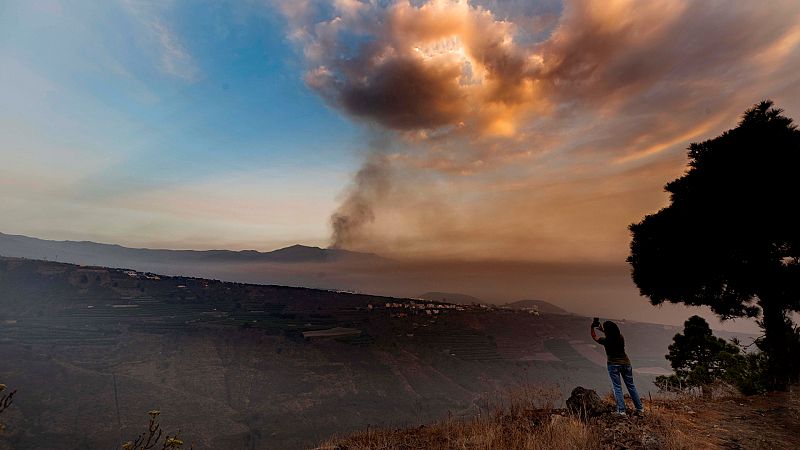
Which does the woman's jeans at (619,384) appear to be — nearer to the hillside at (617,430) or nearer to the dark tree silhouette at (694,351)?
the hillside at (617,430)

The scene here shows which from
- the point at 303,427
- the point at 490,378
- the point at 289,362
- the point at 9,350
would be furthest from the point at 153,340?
the point at 490,378

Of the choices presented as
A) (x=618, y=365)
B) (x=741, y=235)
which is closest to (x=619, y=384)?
(x=618, y=365)

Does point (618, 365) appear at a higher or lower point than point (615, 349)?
lower

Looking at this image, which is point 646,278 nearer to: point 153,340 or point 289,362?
point 289,362

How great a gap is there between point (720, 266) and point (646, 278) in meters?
2.88

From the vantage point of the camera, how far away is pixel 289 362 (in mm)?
144500

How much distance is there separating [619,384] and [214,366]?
Answer: 155 m

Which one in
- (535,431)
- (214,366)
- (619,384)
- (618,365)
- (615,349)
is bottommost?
(214,366)

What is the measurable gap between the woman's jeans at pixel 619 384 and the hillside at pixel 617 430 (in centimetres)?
40

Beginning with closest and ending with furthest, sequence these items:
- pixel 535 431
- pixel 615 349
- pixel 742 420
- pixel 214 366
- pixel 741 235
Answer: pixel 535 431 → pixel 742 420 → pixel 615 349 → pixel 741 235 → pixel 214 366

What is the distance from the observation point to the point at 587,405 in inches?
397

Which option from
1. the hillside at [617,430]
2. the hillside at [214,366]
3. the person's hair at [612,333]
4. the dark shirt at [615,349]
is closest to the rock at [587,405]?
the hillside at [617,430]

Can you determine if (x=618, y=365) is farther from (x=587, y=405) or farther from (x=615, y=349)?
(x=587, y=405)

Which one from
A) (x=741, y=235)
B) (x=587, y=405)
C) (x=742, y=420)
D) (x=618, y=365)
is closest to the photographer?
(x=742, y=420)
